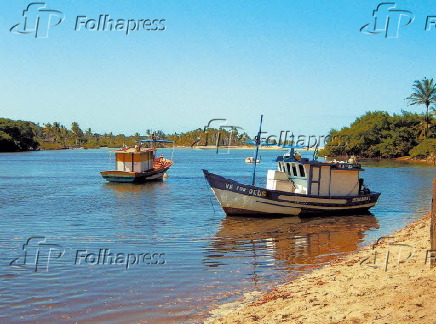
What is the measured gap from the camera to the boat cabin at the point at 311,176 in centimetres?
2378

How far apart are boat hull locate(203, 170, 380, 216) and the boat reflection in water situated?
1.40ft

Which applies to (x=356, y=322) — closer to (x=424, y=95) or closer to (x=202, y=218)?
(x=202, y=218)

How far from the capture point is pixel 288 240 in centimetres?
1809

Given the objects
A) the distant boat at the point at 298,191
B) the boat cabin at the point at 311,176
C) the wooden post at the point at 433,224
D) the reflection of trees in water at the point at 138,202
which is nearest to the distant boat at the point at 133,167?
the reflection of trees in water at the point at 138,202

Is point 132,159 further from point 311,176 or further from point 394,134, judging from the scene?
point 394,134

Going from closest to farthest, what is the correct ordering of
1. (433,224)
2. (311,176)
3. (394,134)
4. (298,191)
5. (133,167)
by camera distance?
(433,224), (311,176), (298,191), (133,167), (394,134)

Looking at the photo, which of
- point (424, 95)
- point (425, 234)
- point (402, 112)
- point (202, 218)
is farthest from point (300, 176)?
point (402, 112)

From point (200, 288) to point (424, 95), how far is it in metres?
83.9

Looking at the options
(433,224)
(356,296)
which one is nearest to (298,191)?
(433,224)

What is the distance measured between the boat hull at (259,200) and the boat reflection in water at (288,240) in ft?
1.40

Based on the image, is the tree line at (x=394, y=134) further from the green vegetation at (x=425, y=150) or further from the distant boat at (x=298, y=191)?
the distant boat at (x=298, y=191)

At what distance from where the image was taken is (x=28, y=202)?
30.7 metres

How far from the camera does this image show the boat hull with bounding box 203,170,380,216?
22.8m

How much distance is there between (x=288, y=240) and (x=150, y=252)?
17.2ft
